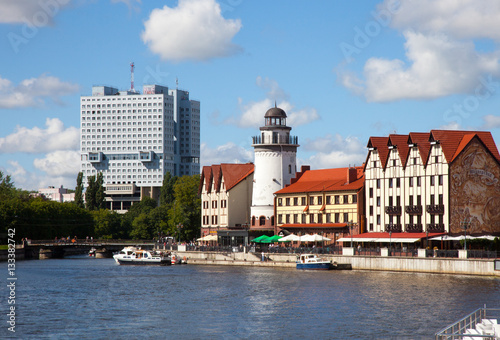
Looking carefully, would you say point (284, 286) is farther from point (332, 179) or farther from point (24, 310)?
point (332, 179)

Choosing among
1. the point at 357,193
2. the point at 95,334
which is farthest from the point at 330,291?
the point at 357,193

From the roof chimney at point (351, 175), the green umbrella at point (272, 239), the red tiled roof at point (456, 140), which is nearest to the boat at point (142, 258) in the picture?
the green umbrella at point (272, 239)

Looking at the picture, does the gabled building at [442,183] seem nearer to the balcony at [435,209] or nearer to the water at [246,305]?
the balcony at [435,209]

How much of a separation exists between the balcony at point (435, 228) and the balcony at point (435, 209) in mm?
1605

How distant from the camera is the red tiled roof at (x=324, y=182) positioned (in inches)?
4927

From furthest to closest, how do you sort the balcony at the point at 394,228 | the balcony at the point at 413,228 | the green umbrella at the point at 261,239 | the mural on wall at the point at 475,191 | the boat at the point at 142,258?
the boat at the point at 142,258
the green umbrella at the point at 261,239
the balcony at the point at 394,228
the balcony at the point at 413,228
the mural on wall at the point at 475,191

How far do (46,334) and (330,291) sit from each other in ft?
106

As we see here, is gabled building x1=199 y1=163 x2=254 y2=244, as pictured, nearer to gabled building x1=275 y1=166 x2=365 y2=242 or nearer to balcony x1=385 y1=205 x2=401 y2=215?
gabled building x1=275 y1=166 x2=365 y2=242

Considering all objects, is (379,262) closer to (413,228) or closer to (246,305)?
(413,228)

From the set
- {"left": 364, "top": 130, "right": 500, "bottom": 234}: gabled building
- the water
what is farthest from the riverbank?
{"left": 364, "top": 130, "right": 500, "bottom": 234}: gabled building

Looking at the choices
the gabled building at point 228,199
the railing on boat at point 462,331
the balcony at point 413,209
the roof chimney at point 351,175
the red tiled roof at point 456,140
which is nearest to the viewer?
the railing on boat at point 462,331

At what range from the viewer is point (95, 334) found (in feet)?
170

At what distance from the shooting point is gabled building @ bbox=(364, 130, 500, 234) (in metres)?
106

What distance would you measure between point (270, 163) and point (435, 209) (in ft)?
126
